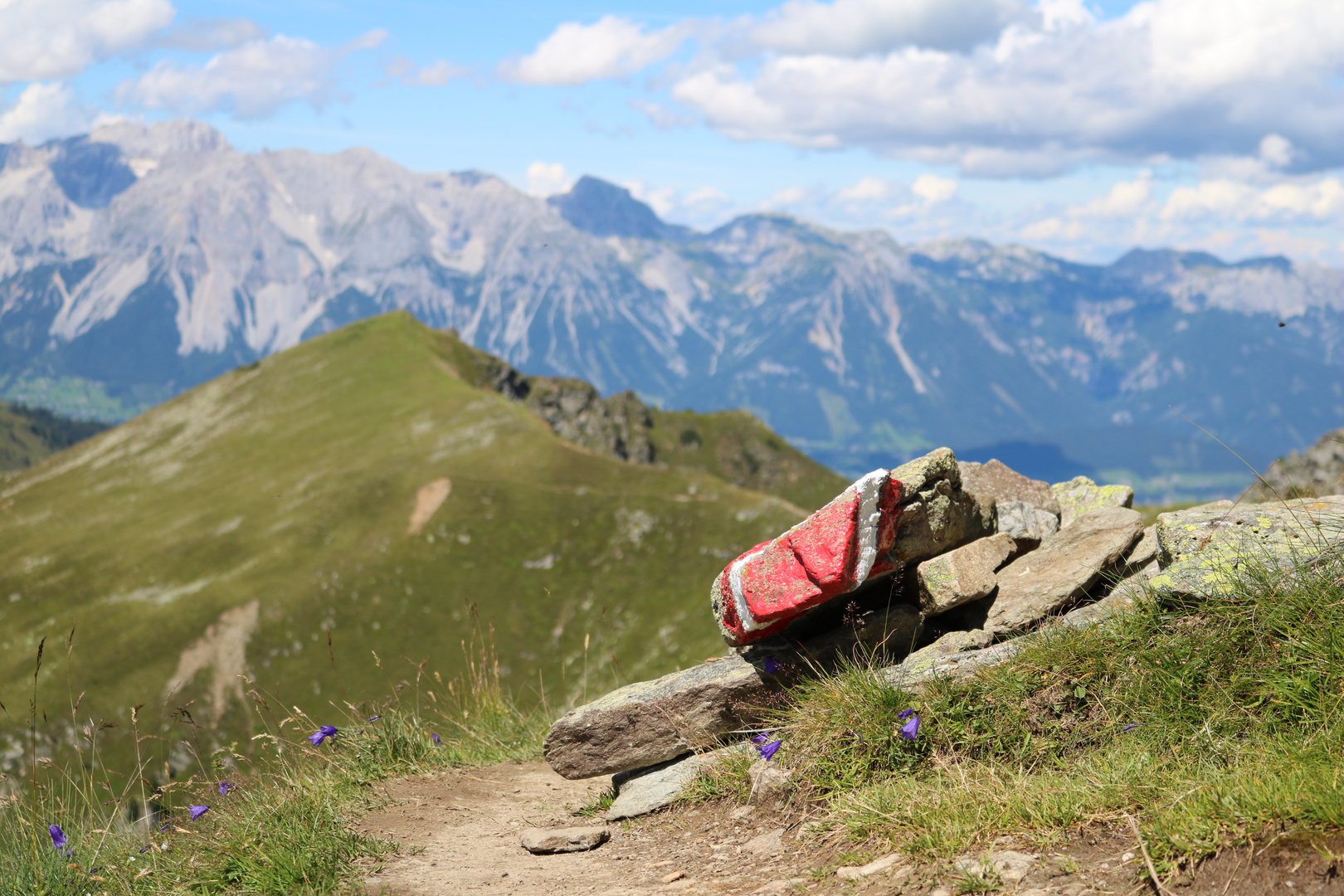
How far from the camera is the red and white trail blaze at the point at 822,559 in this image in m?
8.27

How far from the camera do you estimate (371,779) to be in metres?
9.45

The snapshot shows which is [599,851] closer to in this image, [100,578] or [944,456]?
[944,456]

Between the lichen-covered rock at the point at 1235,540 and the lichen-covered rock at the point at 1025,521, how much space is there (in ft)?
7.58

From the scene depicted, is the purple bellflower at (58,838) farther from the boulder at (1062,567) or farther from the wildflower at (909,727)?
the boulder at (1062,567)

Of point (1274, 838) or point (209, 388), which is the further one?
point (209, 388)

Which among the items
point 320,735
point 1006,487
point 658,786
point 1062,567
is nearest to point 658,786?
point 658,786

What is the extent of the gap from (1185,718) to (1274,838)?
1617 millimetres

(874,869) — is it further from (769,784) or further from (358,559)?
(358,559)

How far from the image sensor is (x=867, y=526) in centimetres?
839

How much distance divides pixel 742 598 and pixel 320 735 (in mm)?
4536

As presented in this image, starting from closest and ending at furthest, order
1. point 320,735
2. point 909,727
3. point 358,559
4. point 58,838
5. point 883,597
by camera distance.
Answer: point 909,727 < point 58,838 < point 320,735 < point 883,597 < point 358,559

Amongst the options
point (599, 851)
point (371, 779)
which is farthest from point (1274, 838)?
point (371, 779)

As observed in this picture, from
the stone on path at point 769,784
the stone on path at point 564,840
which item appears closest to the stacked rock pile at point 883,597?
the stone on path at point 564,840

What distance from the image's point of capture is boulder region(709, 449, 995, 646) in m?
8.31
